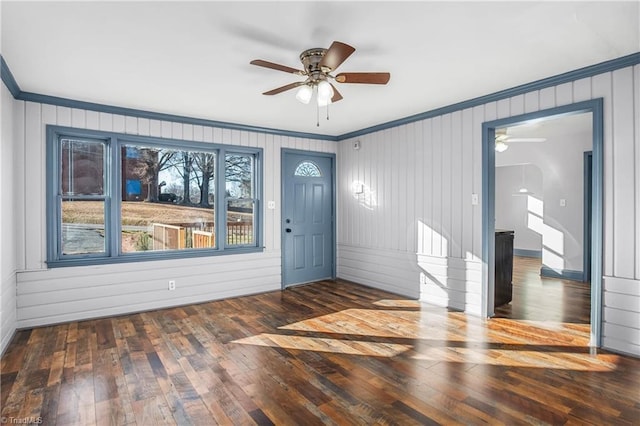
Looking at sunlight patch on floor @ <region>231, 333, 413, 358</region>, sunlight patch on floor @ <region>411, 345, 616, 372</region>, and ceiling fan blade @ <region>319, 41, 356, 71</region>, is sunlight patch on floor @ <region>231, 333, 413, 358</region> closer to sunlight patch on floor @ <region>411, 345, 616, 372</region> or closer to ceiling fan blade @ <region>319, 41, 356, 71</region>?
sunlight patch on floor @ <region>411, 345, 616, 372</region>

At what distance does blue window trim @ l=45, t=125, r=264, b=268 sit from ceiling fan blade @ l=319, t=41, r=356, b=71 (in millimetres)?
2878

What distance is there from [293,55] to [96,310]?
369 centimetres

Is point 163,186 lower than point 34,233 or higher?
higher

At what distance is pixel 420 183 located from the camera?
4.88 m

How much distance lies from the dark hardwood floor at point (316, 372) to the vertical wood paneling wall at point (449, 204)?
1.92 feet

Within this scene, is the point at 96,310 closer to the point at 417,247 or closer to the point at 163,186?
the point at 163,186

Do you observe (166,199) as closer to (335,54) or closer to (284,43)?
(284,43)

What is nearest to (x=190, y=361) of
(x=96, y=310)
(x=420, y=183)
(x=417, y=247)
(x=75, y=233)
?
(x=96, y=310)

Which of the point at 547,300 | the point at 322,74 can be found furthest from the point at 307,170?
the point at 547,300

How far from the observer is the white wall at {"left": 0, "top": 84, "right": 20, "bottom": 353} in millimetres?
3143

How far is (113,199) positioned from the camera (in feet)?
14.1

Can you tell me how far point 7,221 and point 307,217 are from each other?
389cm

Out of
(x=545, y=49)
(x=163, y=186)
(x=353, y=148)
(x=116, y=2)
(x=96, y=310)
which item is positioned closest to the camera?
(x=116, y=2)

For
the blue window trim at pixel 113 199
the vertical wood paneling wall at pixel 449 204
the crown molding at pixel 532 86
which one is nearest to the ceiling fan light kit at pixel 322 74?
the crown molding at pixel 532 86
